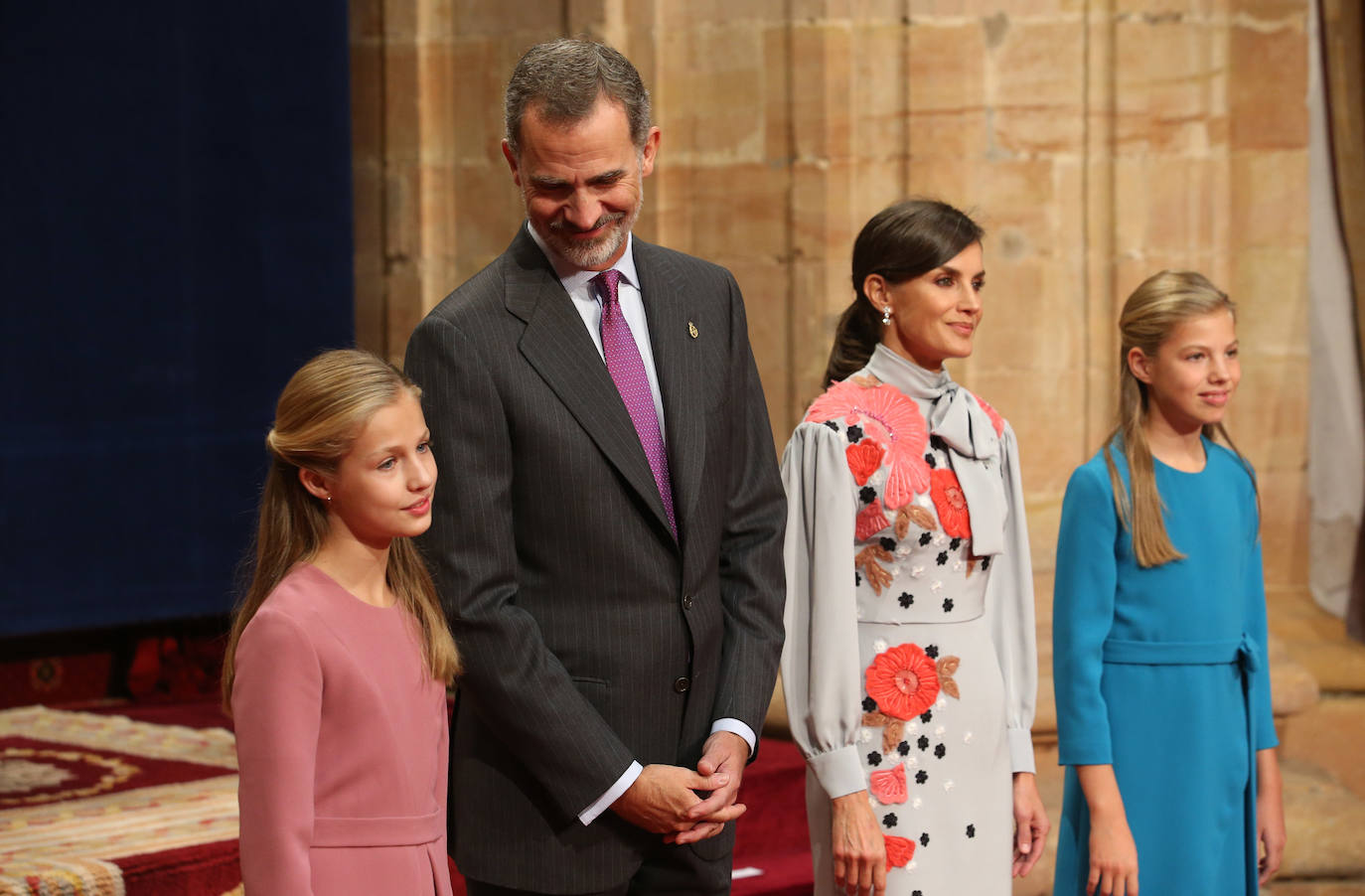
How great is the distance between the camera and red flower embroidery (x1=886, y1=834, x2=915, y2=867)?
8.66 ft

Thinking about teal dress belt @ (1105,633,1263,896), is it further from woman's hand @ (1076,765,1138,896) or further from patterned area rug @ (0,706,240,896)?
patterned area rug @ (0,706,240,896)

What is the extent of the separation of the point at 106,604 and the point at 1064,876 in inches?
129

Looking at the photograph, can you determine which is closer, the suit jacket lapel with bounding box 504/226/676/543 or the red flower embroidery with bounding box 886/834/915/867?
the suit jacket lapel with bounding box 504/226/676/543

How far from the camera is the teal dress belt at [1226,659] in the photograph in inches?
117

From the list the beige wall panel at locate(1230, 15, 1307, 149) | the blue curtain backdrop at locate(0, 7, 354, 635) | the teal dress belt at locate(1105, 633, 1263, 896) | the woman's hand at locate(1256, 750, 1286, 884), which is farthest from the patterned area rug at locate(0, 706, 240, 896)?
the beige wall panel at locate(1230, 15, 1307, 149)

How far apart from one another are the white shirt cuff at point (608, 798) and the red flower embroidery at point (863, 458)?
0.74m

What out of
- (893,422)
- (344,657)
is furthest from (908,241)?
(344,657)

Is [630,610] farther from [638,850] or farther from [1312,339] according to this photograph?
[1312,339]

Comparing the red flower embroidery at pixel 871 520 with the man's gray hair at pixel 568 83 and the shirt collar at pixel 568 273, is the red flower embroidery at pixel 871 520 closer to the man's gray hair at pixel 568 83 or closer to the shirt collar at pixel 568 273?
the shirt collar at pixel 568 273

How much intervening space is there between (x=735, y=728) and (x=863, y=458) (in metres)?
0.61

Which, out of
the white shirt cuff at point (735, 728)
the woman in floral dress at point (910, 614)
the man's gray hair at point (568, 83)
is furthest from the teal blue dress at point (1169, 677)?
the man's gray hair at point (568, 83)

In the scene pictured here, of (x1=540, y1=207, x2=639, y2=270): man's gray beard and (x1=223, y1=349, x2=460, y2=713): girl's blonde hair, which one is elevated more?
(x1=540, y1=207, x2=639, y2=270): man's gray beard

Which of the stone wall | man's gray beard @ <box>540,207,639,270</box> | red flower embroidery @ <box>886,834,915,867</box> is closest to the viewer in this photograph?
man's gray beard @ <box>540,207,639,270</box>

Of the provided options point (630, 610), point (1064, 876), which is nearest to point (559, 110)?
point (630, 610)
